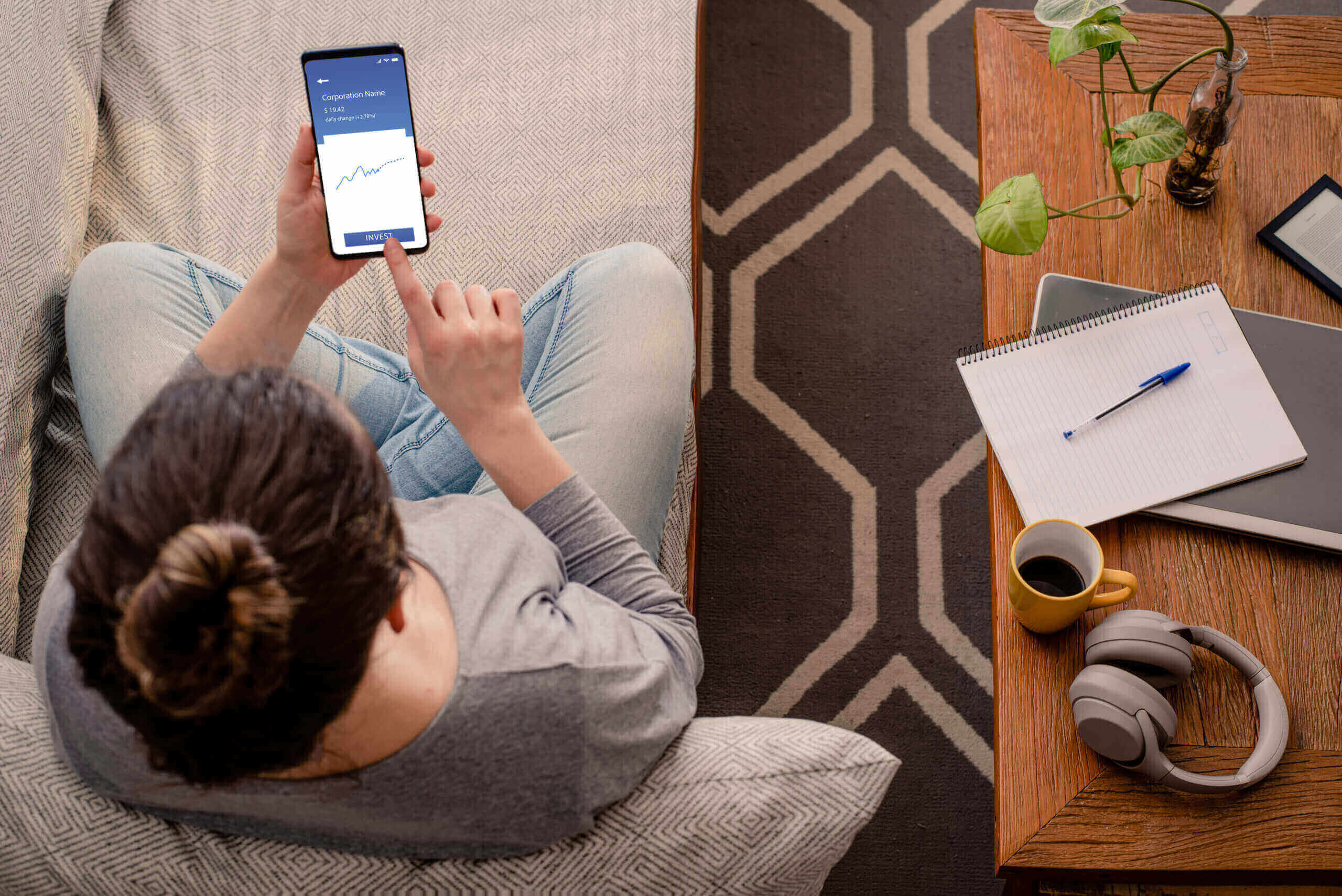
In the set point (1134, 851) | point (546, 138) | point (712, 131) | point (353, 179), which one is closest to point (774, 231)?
point (712, 131)

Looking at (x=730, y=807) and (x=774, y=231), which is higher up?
(x=774, y=231)

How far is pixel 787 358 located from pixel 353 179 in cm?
92

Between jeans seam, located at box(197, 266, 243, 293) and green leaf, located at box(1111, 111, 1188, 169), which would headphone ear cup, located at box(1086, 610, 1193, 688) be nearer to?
green leaf, located at box(1111, 111, 1188, 169)

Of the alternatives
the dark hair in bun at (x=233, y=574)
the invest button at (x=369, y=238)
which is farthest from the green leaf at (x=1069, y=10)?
the dark hair in bun at (x=233, y=574)

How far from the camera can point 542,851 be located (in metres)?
0.64

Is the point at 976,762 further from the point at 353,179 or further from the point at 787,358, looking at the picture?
the point at 353,179

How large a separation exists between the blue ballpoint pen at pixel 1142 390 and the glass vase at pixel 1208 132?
24 centimetres

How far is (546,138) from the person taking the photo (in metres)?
1.16

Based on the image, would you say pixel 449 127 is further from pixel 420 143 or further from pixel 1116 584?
pixel 1116 584

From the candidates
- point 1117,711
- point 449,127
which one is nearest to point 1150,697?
point 1117,711

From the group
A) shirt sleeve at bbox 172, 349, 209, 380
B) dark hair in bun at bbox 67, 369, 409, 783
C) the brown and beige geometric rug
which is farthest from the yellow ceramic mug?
shirt sleeve at bbox 172, 349, 209, 380

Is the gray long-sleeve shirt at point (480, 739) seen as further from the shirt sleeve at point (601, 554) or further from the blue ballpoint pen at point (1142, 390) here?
the blue ballpoint pen at point (1142, 390)

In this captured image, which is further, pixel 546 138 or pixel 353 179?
pixel 546 138

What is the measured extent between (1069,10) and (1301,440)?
0.47m
